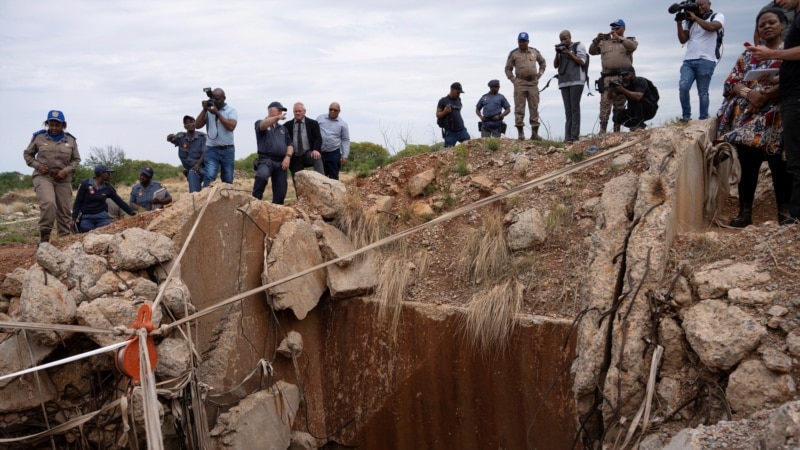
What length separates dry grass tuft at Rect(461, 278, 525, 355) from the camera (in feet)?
19.6

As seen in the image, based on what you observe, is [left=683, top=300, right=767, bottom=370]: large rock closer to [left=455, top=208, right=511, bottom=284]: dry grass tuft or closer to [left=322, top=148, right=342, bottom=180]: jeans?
[left=455, top=208, right=511, bottom=284]: dry grass tuft

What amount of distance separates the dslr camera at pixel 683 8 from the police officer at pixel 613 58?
65 centimetres

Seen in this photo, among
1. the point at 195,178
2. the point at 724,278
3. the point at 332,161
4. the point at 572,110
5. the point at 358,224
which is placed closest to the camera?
the point at 724,278

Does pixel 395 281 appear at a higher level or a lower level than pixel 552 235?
lower

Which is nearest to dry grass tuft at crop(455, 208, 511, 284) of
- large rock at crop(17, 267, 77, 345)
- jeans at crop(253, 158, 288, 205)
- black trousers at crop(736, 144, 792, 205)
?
black trousers at crop(736, 144, 792, 205)

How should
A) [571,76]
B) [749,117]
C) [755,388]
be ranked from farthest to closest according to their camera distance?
[571,76], [749,117], [755,388]

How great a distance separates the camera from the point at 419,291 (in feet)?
22.5

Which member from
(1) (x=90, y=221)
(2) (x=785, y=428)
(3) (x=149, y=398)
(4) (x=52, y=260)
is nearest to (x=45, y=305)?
(4) (x=52, y=260)

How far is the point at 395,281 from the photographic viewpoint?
6.92 metres

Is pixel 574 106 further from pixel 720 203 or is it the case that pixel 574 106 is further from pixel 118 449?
pixel 118 449

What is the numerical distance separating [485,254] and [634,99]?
307cm

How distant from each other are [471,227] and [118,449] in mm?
3921

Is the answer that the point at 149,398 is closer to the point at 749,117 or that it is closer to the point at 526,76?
the point at 749,117

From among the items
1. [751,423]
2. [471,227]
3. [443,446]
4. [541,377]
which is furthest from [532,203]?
[751,423]
